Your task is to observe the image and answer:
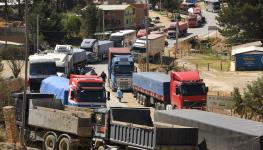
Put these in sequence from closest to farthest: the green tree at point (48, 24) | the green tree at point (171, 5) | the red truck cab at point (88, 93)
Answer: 1. the red truck cab at point (88, 93)
2. the green tree at point (48, 24)
3. the green tree at point (171, 5)

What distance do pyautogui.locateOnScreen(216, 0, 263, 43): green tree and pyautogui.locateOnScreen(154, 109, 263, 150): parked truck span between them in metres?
57.3

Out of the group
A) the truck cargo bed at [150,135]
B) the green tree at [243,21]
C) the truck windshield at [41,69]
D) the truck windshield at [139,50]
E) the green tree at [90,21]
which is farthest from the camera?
the green tree at [90,21]

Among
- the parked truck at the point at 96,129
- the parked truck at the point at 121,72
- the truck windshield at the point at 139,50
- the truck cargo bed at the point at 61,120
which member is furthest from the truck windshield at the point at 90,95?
the truck windshield at the point at 139,50

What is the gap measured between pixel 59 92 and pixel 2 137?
29.1 ft

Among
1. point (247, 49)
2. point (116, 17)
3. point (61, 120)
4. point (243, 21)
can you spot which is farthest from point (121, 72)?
point (116, 17)

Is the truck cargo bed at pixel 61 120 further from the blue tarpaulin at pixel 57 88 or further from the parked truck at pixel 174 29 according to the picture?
the parked truck at pixel 174 29

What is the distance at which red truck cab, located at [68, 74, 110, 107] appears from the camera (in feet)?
130

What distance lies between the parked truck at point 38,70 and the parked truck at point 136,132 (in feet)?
74.8

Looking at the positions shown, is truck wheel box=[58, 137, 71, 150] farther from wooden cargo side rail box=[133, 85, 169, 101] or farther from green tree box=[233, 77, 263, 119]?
wooden cargo side rail box=[133, 85, 169, 101]

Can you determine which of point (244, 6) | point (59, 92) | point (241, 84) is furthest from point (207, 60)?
point (59, 92)

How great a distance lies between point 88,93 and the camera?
39844 millimetres

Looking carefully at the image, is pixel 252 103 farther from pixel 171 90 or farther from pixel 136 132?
pixel 136 132

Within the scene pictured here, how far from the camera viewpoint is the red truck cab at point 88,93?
130 feet

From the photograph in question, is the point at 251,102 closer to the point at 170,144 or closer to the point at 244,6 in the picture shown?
the point at 170,144
